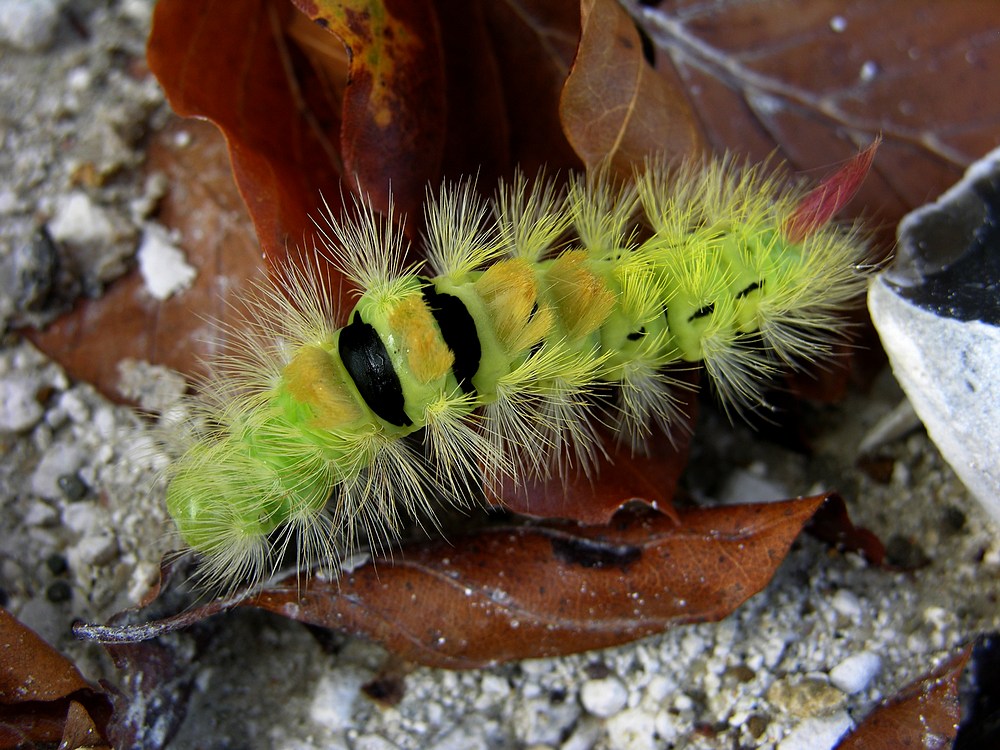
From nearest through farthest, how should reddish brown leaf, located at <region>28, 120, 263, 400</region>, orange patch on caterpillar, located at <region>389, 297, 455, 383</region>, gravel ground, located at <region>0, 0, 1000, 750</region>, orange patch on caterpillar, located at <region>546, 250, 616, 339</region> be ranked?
orange patch on caterpillar, located at <region>389, 297, 455, 383</region>, orange patch on caterpillar, located at <region>546, 250, 616, 339</region>, gravel ground, located at <region>0, 0, 1000, 750</region>, reddish brown leaf, located at <region>28, 120, 263, 400</region>

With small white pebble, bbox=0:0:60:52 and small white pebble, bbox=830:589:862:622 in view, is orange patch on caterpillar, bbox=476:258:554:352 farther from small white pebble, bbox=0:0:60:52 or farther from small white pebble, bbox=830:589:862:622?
small white pebble, bbox=0:0:60:52

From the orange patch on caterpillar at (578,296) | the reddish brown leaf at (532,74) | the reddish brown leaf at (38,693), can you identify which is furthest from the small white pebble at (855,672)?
the reddish brown leaf at (38,693)

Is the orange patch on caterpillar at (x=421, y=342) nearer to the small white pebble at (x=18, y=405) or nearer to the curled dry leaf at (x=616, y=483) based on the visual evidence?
the curled dry leaf at (x=616, y=483)

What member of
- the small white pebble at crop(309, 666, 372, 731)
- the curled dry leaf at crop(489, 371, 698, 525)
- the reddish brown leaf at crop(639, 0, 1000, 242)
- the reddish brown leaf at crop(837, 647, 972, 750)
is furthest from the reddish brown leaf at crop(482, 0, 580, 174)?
the reddish brown leaf at crop(837, 647, 972, 750)

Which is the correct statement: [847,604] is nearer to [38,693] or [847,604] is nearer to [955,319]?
[955,319]

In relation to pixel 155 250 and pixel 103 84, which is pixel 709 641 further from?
pixel 103 84

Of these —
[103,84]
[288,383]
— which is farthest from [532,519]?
[103,84]

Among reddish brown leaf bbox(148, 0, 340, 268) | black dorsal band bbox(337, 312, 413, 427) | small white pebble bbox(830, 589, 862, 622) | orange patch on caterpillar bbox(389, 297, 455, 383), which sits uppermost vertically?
reddish brown leaf bbox(148, 0, 340, 268)
